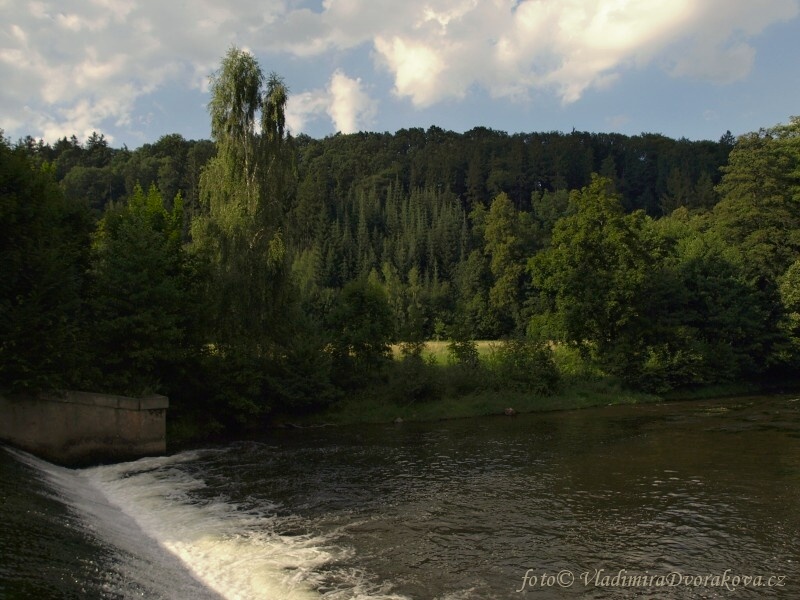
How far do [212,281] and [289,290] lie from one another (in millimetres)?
3667

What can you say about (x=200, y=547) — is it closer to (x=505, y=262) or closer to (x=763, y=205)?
(x=763, y=205)

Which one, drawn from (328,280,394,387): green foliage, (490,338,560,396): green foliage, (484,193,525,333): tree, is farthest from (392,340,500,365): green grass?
(484,193,525,333): tree

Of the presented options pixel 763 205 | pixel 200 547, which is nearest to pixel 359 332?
pixel 200 547

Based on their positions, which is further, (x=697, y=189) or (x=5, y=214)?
(x=697, y=189)

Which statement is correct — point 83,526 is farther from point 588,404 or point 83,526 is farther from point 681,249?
point 681,249

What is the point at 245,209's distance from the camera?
98.3 feet

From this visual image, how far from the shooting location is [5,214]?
2194 centimetres

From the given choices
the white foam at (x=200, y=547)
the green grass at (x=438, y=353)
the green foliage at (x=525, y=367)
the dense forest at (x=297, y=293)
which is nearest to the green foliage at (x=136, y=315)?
the dense forest at (x=297, y=293)

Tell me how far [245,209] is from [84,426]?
12.3 meters

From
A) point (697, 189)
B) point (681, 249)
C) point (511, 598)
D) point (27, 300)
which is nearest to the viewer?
point (511, 598)

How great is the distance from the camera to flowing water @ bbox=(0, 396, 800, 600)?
444 inches

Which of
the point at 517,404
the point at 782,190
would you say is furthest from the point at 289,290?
the point at 782,190

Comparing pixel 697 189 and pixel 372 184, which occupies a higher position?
pixel 372 184

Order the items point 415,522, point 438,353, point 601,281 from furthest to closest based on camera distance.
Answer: point 438,353
point 601,281
point 415,522
